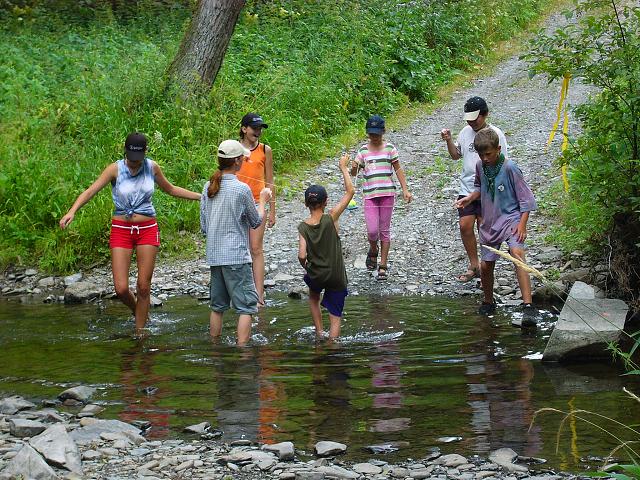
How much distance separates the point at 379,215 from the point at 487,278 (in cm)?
205

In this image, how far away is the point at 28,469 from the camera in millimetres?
4867

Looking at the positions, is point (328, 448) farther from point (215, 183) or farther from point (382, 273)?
point (382, 273)

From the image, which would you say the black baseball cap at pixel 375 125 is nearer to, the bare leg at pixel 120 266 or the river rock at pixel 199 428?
the bare leg at pixel 120 266

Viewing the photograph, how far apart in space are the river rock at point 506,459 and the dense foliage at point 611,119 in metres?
3.25

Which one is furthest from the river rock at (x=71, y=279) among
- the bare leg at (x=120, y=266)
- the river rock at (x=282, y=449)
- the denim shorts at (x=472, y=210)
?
the river rock at (x=282, y=449)

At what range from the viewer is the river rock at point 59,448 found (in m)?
5.20

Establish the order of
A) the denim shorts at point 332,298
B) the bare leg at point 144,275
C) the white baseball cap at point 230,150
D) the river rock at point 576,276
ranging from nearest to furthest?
the white baseball cap at point 230,150 < the denim shorts at point 332,298 < the bare leg at point 144,275 < the river rock at point 576,276

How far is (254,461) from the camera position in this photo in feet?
17.8

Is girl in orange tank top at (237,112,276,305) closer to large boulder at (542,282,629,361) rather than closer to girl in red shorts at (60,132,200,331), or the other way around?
girl in red shorts at (60,132,200,331)

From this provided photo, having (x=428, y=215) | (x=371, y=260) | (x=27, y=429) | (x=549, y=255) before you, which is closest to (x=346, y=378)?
(x=27, y=429)

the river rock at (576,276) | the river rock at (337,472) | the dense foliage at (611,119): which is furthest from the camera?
the river rock at (576,276)

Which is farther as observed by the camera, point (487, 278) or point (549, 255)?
point (549, 255)

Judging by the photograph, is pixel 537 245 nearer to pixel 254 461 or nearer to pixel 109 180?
pixel 109 180

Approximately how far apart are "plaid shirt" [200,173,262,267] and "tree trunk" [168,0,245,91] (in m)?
6.97
